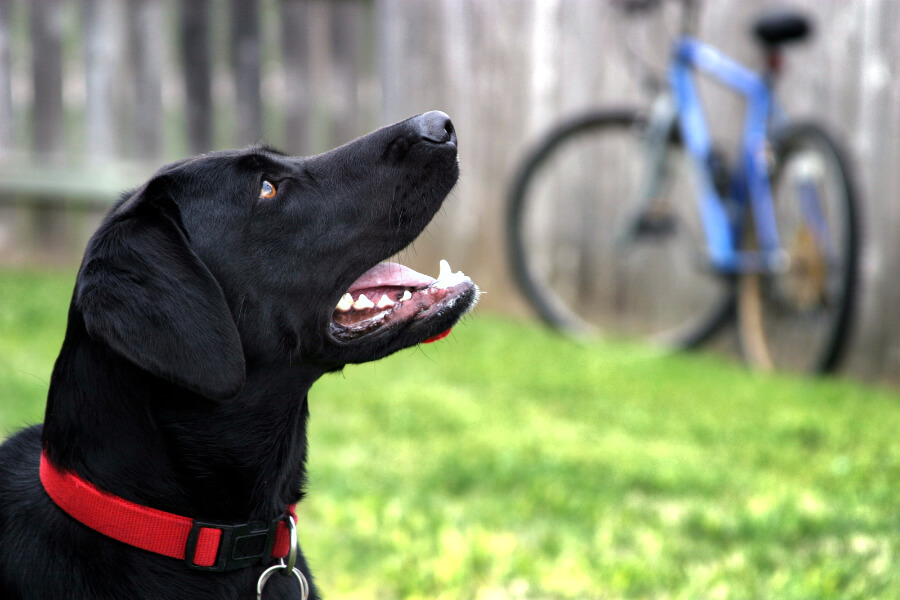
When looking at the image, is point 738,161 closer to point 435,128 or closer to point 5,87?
point 435,128

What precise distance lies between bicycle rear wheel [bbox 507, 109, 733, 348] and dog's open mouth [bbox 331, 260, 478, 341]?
143 inches

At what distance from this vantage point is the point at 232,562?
1850 mm

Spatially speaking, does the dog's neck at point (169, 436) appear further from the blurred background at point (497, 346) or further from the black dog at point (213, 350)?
the blurred background at point (497, 346)

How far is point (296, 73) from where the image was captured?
24.7 feet

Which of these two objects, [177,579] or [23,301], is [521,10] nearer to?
[23,301]

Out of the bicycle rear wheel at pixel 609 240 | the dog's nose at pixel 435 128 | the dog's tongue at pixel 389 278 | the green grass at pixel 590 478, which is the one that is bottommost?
the green grass at pixel 590 478

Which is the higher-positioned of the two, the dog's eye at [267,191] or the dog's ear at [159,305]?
the dog's eye at [267,191]

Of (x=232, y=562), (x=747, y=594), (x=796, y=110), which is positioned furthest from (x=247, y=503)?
(x=796, y=110)

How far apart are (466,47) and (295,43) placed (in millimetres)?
1410

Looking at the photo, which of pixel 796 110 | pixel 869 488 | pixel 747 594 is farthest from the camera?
pixel 796 110

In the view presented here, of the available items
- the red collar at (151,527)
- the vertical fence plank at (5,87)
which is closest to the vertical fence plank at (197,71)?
the vertical fence plank at (5,87)

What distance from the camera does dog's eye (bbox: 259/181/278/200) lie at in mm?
2115

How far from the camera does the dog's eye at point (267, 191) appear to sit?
6.94 feet

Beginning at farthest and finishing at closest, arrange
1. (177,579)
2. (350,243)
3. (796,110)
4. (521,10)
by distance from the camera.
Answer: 1. (521,10)
2. (796,110)
3. (350,243)
4. (177,579)
